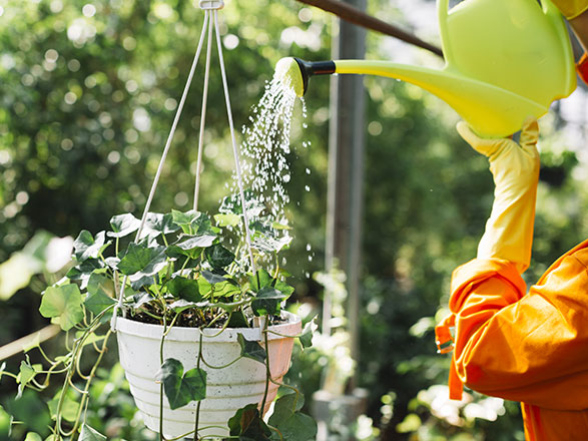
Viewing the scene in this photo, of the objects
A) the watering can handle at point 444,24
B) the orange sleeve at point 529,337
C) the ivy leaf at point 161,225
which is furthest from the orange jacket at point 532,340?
the ivy leaf at point 161,225

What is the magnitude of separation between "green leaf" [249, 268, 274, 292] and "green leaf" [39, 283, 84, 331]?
9.0 inches

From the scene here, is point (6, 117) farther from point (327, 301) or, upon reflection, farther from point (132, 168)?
point (327, 301)

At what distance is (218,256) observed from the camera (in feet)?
2.63

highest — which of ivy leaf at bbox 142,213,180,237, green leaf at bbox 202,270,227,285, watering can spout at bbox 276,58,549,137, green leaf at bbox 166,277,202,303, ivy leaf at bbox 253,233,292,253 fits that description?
watering can spout at bbox 276,58,549,137

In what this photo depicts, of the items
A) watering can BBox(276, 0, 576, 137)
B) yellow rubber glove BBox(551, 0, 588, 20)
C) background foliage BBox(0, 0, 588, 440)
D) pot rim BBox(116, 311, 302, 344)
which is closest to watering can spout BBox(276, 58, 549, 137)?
watering can BBox(276, 0, 576, 137)

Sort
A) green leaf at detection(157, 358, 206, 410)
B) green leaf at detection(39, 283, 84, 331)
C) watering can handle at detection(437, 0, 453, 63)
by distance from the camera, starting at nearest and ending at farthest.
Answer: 1. green leaf at detection(157, 358, 206, 410)
2. green leaf at detection(39, 283, 84, 331)
3. watering can handle at detection(437, 0, 453, 63)

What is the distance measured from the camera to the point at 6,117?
2896 millimetres

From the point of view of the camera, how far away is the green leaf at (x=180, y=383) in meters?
0.68

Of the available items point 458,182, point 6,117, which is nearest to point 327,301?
point 6,117

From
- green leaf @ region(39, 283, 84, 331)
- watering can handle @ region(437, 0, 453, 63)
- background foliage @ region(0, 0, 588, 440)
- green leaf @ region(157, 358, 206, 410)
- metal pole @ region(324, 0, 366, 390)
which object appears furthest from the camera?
background foliage @ region(0, 0, 588, 440)

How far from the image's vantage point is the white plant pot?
0.75 metres

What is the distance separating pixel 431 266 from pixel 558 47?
435cm

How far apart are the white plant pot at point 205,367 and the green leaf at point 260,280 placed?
0.17ft

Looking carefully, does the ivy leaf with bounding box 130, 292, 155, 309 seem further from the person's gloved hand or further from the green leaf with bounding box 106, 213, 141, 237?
the person's gloved hand
